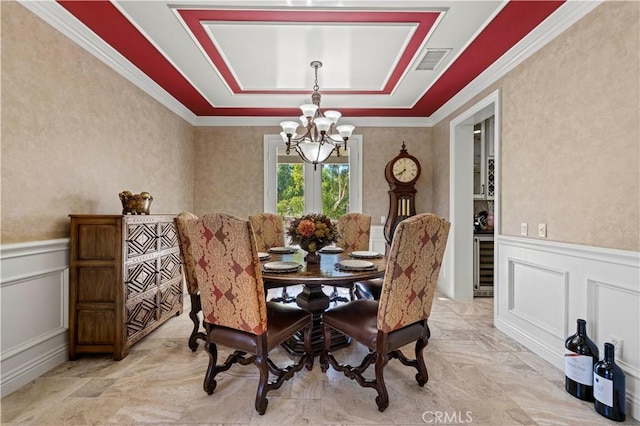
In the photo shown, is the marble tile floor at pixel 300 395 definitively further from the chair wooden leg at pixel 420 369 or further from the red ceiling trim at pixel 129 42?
the red ceiling trim at pixel 129 42

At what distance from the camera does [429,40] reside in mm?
2471

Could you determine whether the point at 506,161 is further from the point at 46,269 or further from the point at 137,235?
the point at 46,269

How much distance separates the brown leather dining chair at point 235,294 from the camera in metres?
1.53

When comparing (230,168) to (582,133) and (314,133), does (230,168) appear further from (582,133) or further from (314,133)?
(582,133)

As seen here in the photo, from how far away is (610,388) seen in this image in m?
1.60

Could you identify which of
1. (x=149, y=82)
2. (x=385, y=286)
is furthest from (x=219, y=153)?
(x=385, y=286)

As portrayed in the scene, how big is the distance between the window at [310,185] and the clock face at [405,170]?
66cm

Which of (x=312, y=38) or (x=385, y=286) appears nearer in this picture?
(x=385, y=286)

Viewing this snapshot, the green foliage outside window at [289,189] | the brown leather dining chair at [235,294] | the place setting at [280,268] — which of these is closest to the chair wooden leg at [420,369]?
the brown leather dining chair at [235,294]

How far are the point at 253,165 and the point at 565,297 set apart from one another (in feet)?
13.0

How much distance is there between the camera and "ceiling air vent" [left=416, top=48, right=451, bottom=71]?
264 cm

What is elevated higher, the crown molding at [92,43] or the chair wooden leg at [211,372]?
the crown molding at [92,43]

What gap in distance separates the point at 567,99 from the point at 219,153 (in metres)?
4.12

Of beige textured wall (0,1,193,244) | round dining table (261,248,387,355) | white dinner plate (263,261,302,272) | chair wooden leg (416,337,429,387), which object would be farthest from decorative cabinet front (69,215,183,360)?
chair wooden leg (416,337,429,387)
